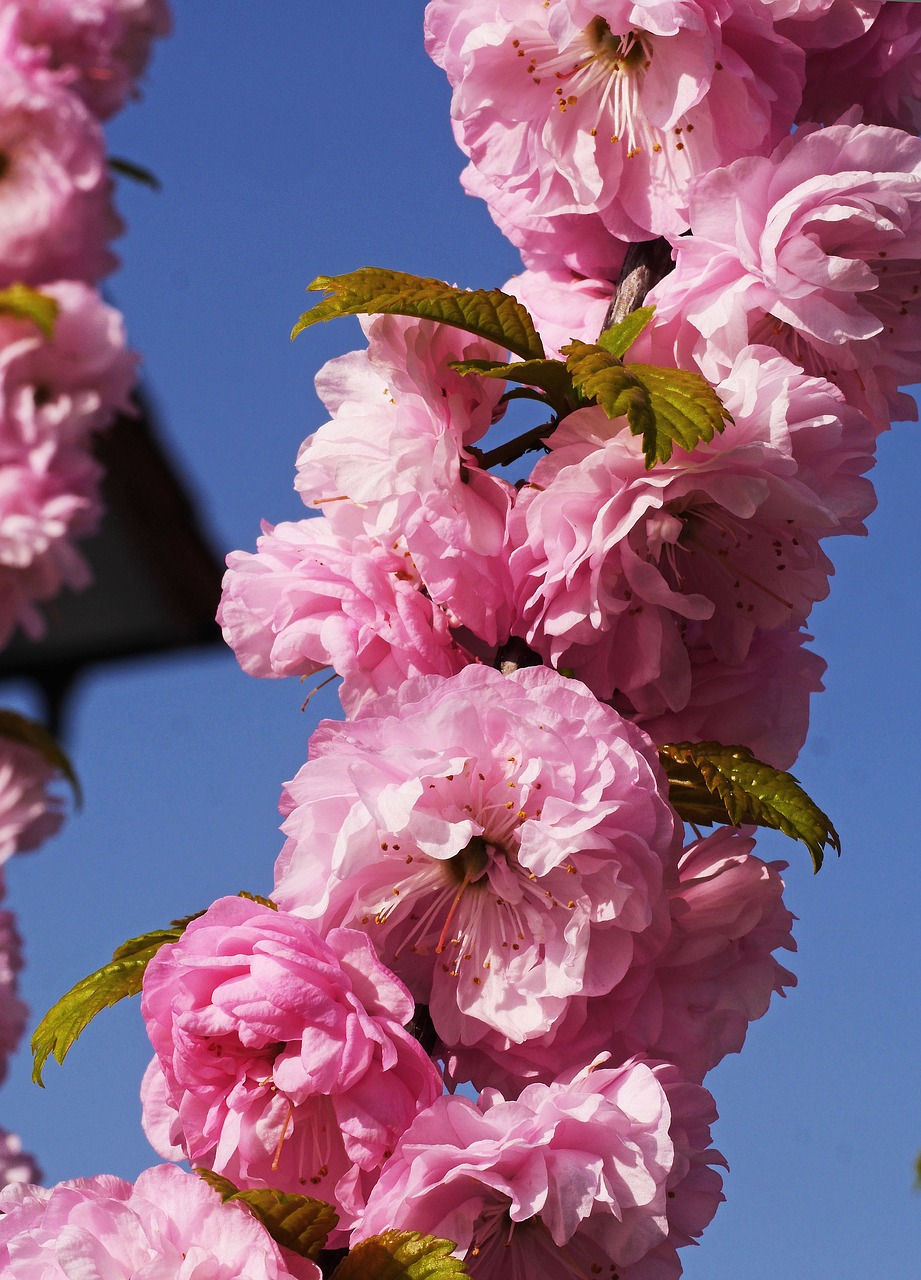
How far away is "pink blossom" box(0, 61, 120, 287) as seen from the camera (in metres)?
0.90

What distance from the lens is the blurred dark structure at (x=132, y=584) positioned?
3.11 ft

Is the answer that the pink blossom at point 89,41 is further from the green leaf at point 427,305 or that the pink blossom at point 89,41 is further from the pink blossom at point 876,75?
the pink blossom at point 876,75

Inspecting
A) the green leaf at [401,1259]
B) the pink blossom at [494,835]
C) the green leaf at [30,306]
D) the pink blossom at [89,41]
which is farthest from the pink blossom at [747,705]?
the pink blossom at [89,41]

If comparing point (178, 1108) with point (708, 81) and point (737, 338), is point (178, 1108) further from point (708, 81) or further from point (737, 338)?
point (708, 81)

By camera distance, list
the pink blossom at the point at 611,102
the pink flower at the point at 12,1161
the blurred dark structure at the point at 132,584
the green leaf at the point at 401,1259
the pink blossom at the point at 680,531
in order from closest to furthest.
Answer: the green leaf at the point at 401,1259
the pink blossom at the point at 680,531
the pink blossom at the point at 611,102
the blurred dark structure at the point at 132,584
the pink flower at the point at 12,1161

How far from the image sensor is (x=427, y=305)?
75 centimetres

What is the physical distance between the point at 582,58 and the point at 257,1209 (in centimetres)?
74

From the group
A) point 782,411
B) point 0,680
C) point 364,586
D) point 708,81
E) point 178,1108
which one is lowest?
point 178,1108

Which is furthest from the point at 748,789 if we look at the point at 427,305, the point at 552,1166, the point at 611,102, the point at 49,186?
the point at 49,186

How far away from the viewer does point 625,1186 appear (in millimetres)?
675

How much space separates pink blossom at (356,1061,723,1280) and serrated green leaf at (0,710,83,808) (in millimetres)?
370

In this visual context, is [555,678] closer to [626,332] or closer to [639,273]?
[626,332]

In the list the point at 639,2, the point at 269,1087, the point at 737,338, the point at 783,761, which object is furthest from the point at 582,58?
the point at 269,1087

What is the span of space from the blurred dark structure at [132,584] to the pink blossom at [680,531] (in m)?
0.35
